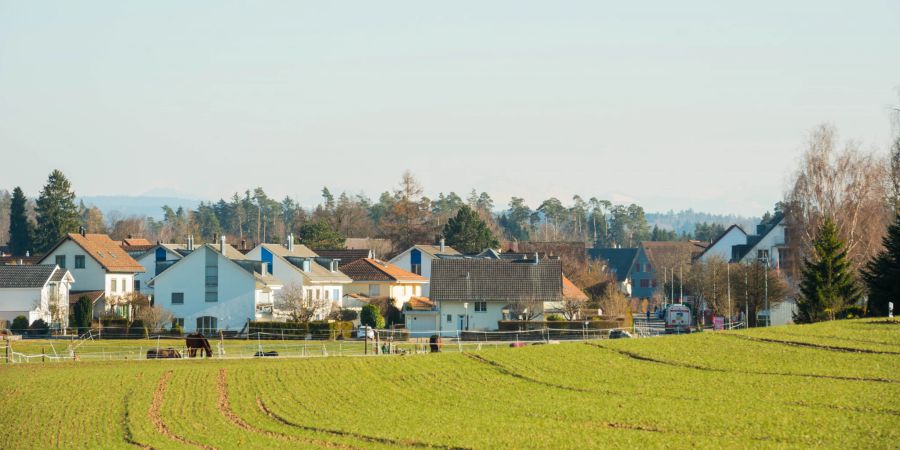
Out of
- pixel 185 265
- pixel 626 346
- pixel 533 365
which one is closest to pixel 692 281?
pixel 185 265

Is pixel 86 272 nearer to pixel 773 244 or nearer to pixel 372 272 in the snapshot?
pixel 372 272

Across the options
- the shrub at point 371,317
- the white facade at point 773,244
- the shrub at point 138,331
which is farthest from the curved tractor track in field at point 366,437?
the white facade at point 773,244

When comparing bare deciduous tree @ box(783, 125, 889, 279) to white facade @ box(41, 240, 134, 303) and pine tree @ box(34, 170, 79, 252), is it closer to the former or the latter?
white facade @ box(41, 240, 134, 303)

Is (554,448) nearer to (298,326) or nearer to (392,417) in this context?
(392,417)

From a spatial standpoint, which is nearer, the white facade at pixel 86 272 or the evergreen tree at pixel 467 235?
the white facade at pixel 86 272

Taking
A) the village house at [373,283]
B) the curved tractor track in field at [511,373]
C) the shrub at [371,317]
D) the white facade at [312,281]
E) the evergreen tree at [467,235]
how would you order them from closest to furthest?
the curved tractor track in field at [511,373] < the shrub at [371,317] < the white facade at [312,281] < the village house at [373,283] < the evergreen tree at [467,235]

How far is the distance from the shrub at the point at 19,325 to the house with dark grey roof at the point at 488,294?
28.6 m

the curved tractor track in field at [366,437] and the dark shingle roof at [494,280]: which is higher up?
the dark shingle roof at [494,280]

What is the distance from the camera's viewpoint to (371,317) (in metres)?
84.6

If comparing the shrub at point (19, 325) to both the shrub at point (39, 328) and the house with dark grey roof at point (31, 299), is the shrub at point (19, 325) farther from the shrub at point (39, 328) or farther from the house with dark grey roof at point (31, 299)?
the house with dark grey roof at point (31, 299)

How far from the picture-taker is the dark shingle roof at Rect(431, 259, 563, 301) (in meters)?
87.4

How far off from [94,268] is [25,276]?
7787 millimetres

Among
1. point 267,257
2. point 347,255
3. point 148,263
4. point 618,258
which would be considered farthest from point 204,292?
point 618,258

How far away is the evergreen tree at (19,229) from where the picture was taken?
138400mm
